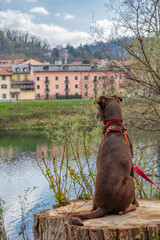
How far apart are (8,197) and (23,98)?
61.0 metres

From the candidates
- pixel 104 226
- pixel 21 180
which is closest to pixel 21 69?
pixel 21 180

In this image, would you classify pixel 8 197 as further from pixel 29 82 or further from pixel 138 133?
pixel 29 82

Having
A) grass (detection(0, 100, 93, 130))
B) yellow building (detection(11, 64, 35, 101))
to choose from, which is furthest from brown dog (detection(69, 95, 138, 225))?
yellow building (detection(11, 64, 35, 101))

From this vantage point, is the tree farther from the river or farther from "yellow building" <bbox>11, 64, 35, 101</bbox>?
"yellow building" <bbox>11, 64, 35, 101</bbox>

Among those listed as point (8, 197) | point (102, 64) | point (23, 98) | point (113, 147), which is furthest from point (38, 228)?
point (23, 98)

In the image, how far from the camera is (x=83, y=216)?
3480 mm

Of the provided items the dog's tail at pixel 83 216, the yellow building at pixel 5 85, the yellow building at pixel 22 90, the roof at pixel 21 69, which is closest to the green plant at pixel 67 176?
the dog's tail at pixel 83 216

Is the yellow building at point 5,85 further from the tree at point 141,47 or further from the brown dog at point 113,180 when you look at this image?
the brown dog at point 113,180

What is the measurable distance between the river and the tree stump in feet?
9.93

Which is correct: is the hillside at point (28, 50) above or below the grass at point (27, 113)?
above

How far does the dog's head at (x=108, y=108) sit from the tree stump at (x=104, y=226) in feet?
3.93

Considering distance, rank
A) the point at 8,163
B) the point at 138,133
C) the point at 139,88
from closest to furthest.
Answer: the point at 139,88
the point at 138,133
the point at 8,163

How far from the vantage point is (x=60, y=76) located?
75438mm

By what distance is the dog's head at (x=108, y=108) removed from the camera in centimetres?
393
